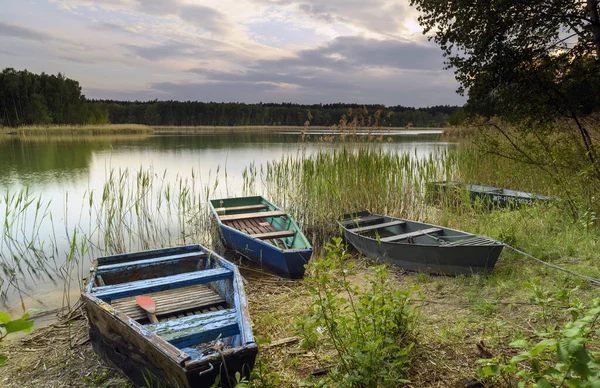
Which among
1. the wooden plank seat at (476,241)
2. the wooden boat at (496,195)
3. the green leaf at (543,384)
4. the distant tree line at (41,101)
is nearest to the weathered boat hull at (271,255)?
the wooden plank seat at (476,241)

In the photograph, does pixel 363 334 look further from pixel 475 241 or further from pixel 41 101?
pixel 41 101

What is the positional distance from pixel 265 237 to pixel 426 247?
212 centimetres

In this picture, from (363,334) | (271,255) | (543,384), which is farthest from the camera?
(271,255)

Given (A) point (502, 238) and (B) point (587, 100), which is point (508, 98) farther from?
(A) point (502, 238)

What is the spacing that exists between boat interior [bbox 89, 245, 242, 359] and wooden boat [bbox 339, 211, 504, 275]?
1.85 metres

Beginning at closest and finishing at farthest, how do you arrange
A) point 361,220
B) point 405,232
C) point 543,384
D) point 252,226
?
point 543,384
point 405,232
point 361,220
point 252,226

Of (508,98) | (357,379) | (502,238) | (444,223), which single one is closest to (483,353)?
(357,379)

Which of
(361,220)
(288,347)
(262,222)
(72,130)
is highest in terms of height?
(72,130)

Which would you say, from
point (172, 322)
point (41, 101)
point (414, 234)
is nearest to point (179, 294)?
point (172, 322)

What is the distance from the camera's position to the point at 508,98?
726cm

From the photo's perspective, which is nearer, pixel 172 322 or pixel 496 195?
pixel 172 322

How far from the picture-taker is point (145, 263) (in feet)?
14.3

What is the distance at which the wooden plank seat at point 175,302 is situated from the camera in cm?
367

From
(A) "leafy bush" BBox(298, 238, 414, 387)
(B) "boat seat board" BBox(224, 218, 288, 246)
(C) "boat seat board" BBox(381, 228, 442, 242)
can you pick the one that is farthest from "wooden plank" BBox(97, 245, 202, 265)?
(A) "leafy bush" BBox(298, 238, 414, 387)
